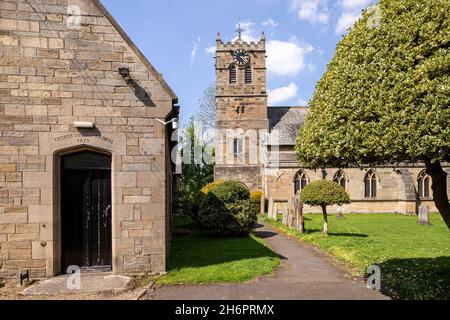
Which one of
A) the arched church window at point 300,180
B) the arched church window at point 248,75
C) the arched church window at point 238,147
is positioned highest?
the arched church window at point 248,75

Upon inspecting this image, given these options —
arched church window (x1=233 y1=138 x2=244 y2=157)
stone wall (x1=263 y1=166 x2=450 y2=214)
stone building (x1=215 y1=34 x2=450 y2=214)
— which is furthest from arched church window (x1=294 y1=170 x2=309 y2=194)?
arched church window (x1=233 y1=138 x2=244 y2=157)

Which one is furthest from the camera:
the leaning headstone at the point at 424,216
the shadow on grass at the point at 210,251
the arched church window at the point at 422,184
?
the arched church window at the point at 422,184

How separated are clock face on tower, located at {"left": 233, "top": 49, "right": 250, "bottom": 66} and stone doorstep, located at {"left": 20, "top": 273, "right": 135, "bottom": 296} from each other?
33.9 m

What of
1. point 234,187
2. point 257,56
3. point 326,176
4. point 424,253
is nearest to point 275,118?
point 257,56

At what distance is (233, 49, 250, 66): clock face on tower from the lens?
38.7 metres

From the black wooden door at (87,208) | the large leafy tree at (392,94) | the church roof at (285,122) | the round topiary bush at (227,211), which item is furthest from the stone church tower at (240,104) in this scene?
the large leafy tree at (392,94)

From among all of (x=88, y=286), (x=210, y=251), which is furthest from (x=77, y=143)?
(x=210, y=251)

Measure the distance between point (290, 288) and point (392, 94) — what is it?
474cm

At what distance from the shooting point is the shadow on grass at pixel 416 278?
7.10 m

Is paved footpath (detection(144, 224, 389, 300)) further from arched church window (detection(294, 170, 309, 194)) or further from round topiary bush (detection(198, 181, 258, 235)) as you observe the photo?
arched church window (detection(294, 170, 309, 194))

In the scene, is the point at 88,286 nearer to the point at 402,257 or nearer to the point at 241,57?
the point at 402,257

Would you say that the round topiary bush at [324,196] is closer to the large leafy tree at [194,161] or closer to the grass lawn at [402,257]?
the grass lawn at [402,257]

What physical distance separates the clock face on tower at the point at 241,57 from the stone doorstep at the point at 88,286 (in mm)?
33851

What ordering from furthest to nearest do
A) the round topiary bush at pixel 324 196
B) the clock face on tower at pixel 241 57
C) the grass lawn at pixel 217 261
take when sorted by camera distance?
the clock face on tower at pixel 241 57 → the round topiary bush at pixel 324 196 → the grass lawn at pixel 217 261
